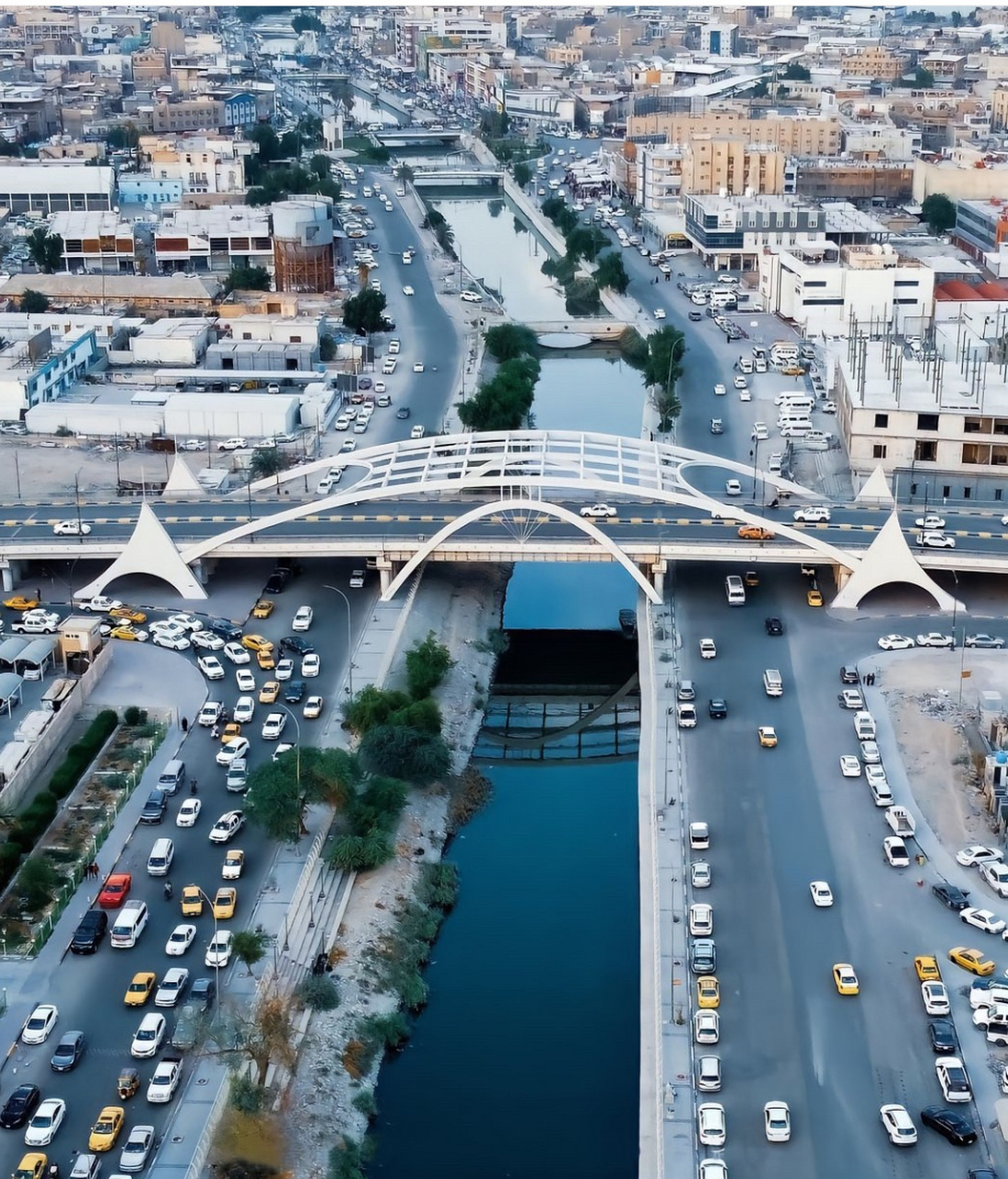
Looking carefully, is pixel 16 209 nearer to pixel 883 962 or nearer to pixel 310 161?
pixel 310 161

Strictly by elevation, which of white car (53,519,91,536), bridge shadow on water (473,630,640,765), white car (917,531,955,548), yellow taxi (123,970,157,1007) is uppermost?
white car (917,531,955,548)

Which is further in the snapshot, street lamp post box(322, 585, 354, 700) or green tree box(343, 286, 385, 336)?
green tree box(343, 286, 385, 336)

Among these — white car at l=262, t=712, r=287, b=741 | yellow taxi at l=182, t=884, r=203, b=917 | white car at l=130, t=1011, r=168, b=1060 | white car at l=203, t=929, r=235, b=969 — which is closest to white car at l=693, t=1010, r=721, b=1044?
white car at l=203, t=929, r=235, b=969

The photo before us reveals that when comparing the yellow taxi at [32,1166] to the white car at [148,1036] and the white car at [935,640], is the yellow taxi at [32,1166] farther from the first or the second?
the white car at [935,640]

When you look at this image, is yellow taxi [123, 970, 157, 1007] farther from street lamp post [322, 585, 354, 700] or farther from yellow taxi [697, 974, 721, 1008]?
street lamp post [322, 585, 354, 700]

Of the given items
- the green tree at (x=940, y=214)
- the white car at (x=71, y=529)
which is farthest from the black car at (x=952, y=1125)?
the green tree at (x=940, y=214)

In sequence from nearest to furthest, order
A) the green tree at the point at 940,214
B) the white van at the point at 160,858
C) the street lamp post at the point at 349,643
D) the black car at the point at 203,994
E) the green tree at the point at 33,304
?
the black car at the point at 203,994, the white van at the point at 160,858, the street lamp post at the point at 349,643, the green tree at the point at 33,304, the green tree at the point at 940,214
